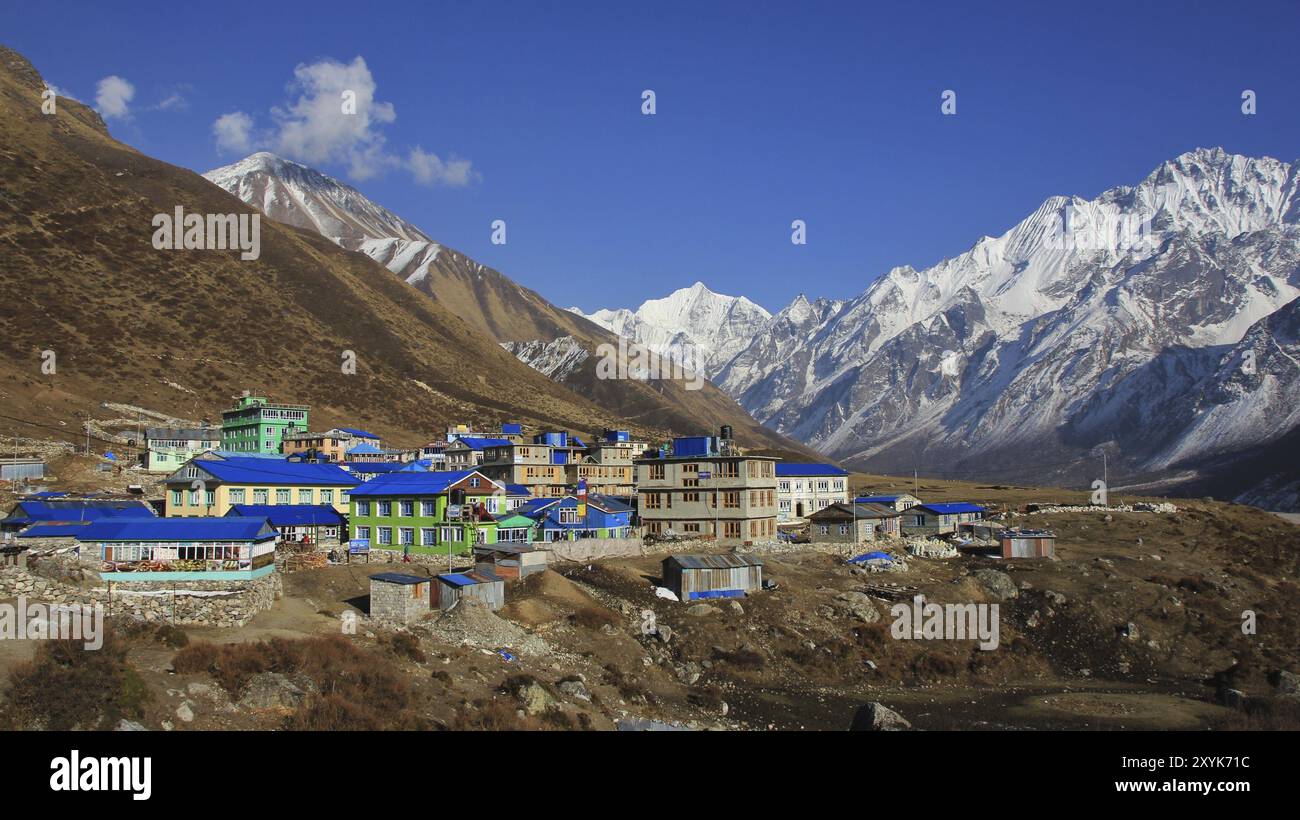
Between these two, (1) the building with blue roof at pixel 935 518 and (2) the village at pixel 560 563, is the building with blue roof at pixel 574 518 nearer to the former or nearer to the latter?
(2) the village at pixel 560 563

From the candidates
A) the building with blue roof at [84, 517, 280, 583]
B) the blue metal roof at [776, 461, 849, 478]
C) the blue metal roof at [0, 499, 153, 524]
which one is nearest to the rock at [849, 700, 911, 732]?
the building with blue roof at [84, 517, 280, 583]

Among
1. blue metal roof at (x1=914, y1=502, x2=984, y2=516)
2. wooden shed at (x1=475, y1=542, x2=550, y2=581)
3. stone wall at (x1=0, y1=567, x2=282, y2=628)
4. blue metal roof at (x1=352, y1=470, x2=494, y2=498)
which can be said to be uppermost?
blue metal roof at (x1=352, y1=470, x2=494, y2=498)

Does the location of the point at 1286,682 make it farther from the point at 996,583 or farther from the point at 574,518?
the point at 574,518

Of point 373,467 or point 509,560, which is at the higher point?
point 373,467

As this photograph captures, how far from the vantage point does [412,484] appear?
2527 inches

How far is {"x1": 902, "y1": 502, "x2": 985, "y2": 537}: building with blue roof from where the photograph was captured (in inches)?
3760

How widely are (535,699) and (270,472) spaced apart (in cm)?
4042

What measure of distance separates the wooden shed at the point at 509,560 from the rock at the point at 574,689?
15972mm

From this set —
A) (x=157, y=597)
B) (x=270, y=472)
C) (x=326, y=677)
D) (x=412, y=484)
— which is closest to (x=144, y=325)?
(x=270, y=472)

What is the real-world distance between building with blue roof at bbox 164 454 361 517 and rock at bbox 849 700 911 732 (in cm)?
4240

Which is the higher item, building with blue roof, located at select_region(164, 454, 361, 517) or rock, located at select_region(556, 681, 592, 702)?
building with blue roof, located at select_region(164, 454, 361, 517)
